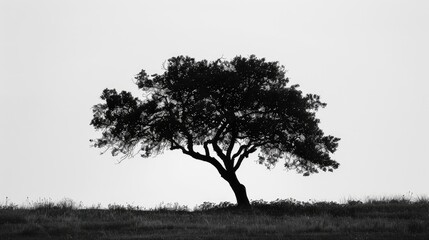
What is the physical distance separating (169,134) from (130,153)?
3.60m

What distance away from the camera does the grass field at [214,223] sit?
24734 millimetres

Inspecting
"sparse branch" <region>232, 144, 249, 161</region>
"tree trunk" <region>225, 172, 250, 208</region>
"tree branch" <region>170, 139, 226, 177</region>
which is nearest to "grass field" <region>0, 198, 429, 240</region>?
"tree trunk" <region>225, 172, 250, 208</region>

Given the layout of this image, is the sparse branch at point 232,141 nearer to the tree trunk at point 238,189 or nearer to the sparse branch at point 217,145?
the sparse branch at point 217,145

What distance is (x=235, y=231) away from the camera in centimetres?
2598

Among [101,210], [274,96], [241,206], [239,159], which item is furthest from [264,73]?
[101,210]

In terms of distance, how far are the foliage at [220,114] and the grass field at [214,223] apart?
4.54 meters

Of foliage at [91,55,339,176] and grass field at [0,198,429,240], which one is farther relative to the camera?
foliage at [91,55,339,176]

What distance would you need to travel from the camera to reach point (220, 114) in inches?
1618

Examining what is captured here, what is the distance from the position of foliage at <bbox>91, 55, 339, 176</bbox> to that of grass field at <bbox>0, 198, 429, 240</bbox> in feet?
14.9

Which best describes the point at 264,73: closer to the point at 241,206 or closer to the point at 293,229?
the point at 241,206

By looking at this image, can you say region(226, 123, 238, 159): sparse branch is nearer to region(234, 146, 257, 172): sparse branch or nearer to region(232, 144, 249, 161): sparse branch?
region(232, 144, 249, 161): sparse branch

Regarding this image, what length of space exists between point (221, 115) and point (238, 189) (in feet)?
16.4

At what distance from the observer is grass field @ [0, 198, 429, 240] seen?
24.7 meters

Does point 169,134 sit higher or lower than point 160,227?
higher
